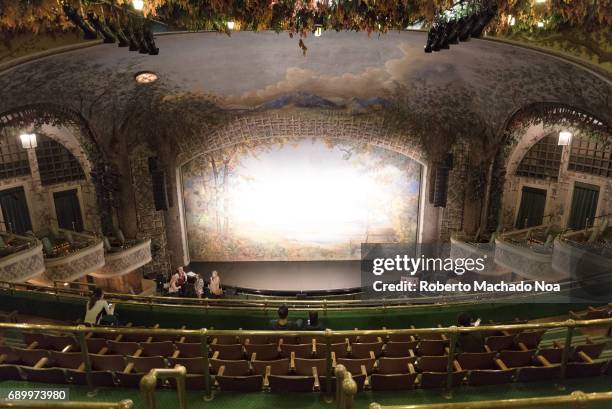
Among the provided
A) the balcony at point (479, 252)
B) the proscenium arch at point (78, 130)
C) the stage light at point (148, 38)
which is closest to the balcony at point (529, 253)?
the balcony at point (479, 252)

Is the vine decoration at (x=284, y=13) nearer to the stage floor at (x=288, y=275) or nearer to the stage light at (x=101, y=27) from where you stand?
the stage light at (x=101, y=27)

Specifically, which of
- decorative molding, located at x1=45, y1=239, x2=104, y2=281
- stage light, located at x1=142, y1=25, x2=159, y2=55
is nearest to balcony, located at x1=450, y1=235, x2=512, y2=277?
stage light, located at x1=142, y1=25, x2=159, y2=55

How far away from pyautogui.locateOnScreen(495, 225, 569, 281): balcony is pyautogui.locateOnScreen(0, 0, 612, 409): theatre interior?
0.08 m

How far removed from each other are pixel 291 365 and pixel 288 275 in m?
11.2

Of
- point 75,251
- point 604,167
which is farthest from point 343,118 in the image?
point 75,251

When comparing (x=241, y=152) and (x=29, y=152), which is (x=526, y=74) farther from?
(x=29, y=152)

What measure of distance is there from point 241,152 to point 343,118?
157 inches

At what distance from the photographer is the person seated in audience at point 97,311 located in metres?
6.09

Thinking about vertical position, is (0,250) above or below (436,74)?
below

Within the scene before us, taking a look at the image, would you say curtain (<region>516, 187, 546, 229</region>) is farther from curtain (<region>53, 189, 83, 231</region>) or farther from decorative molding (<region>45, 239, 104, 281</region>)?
curtain (<region>53, 189, 83, 231</region>)

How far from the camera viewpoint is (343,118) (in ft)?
50.3

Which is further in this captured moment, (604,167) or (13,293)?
(604,167)

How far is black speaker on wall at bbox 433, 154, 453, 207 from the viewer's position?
15.6 metres

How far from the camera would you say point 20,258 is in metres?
11.5
